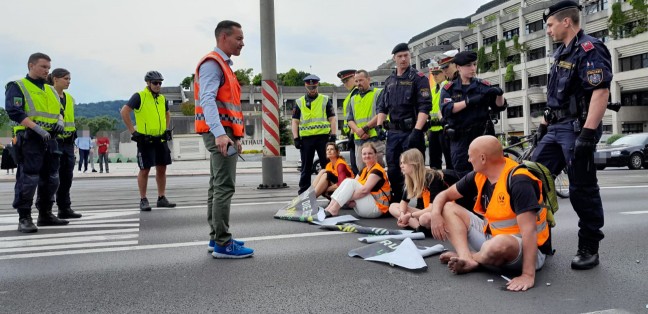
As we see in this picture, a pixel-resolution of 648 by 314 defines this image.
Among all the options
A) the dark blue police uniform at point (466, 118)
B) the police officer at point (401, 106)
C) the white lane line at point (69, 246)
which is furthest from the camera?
the police officer at point (401, 106)

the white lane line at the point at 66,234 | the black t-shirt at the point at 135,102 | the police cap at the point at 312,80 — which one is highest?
the police cap at the point at 312,80

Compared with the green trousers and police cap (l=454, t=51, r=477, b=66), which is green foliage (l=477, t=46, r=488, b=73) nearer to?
police cap (l=454, t=51, r=477, b=66)

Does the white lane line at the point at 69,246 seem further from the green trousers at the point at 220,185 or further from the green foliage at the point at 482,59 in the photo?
the green foliage at the point at 482,59

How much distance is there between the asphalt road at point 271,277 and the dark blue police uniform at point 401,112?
1025 mm

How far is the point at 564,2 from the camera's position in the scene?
161 inches

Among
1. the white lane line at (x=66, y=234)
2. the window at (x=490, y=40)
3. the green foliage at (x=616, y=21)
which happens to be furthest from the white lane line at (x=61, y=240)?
the window at (x=490, y=40)

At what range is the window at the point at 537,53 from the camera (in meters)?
54.9

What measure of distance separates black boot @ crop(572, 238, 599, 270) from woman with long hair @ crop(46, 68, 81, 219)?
6.02 m

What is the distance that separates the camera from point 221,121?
4500mm

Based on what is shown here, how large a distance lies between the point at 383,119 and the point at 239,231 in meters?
2.61

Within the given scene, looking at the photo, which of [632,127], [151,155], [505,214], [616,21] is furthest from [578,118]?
[632,127]

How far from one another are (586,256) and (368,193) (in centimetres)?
293

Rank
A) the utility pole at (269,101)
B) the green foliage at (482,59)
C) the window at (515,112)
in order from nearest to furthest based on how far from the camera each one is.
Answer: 1. the utility pole at (269,101)
2. the window at (515,112)
3. the green foliage at (482,59)

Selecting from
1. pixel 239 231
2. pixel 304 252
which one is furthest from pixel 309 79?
pixel 304 252
